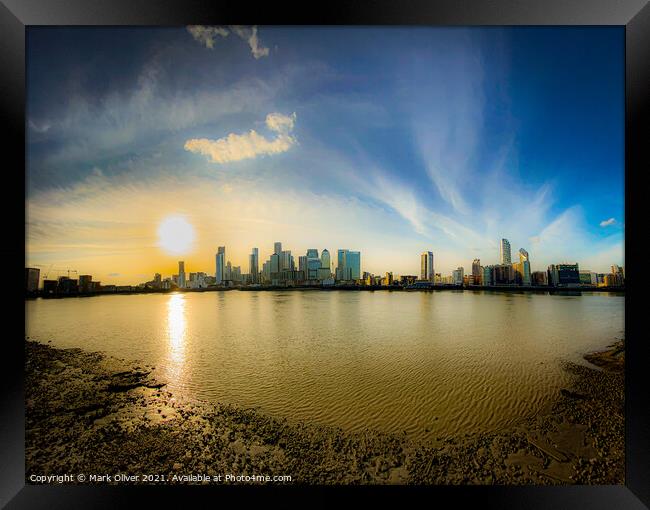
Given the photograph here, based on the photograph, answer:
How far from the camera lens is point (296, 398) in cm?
389

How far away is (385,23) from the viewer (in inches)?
66.4

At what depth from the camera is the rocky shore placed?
2.33 m

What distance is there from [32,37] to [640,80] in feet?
16.5

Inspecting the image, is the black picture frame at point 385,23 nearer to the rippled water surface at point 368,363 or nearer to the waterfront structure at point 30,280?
the waterfront structure at point 30,280

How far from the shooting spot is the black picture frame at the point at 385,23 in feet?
5.39

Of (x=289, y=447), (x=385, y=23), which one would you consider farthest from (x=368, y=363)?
(x=385, y=23)

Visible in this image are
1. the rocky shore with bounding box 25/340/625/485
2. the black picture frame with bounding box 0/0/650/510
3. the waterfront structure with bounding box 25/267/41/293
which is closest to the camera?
the black picture frame with bounding box 0/0/650/510

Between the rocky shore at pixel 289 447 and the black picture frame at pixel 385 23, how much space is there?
51cm

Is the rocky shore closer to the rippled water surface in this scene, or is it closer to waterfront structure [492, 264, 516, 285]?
the rippled water surface

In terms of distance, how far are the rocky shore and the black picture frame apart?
509 millimetres

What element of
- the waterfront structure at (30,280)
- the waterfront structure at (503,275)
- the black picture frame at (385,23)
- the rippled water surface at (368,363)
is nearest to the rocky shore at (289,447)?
the rippled water surface at (368,363)

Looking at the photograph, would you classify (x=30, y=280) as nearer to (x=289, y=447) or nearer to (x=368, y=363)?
(x=289, y=447)

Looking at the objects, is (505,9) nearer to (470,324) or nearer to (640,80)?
(640,80)

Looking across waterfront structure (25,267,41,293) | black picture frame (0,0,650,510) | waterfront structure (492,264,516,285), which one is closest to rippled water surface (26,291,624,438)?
waterfront structure (25,267,41,293)
